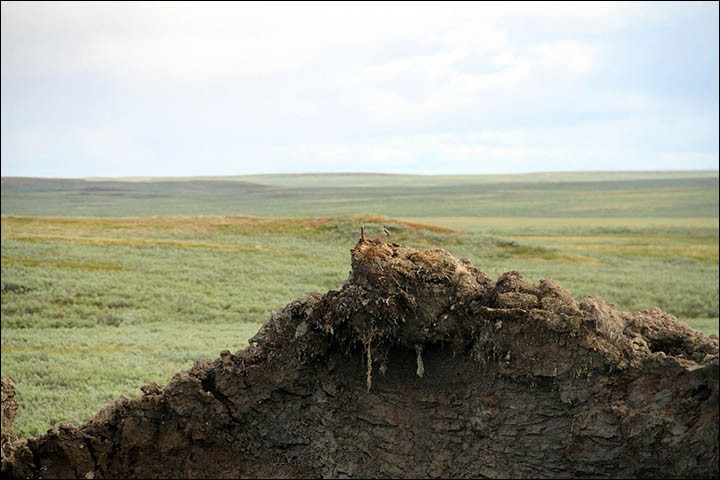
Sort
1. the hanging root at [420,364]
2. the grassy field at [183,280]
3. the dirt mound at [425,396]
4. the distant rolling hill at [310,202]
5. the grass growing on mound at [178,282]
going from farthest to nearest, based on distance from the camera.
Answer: the distant rolling hill at [310,202] → the grassy field at [183,280] → the grass growing on mound at [178,282] → the hanging root at [420,364] → the dirt mound at [425,396]

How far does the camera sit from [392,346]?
7367mm

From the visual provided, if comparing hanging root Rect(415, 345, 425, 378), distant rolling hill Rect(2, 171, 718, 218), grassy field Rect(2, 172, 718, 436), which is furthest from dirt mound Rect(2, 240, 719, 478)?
distant rolling hill Rect(2, 171, 718, 218)

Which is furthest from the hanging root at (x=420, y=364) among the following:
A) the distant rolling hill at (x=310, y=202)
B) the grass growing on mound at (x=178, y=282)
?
the distant rolling hill at (x=310, y=202)

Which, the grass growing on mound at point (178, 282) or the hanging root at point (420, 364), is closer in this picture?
the hanging root at point (420, 364)

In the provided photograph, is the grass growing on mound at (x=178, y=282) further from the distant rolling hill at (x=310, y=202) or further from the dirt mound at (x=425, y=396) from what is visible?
the distant rolling hill at (x=310, y=202)

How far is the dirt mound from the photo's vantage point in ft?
21.3

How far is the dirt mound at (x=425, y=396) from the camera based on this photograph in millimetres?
6504

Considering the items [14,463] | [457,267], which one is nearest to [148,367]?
[14,463]

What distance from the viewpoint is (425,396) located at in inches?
283

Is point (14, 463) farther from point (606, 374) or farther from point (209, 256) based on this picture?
point (209, 256)

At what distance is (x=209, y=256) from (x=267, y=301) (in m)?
10.4

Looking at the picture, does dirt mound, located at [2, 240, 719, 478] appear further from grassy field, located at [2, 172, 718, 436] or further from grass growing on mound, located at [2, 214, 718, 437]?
grassy field, located at [2, 172, 718, 436]

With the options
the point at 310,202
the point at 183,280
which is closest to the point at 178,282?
the point at 183,280

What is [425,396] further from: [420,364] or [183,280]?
[183,280]
